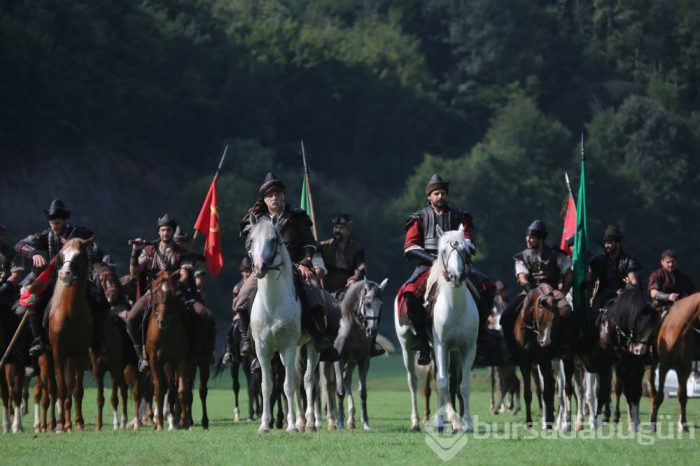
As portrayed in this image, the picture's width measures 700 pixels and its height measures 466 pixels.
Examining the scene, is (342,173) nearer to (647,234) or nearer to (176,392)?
(647,234)

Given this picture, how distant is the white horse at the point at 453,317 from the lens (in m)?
21.2

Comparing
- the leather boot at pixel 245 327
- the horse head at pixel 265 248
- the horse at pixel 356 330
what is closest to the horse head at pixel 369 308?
the horse at pixel 356 330

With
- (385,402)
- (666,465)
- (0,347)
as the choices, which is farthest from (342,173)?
(666,465)

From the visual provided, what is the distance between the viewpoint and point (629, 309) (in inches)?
939

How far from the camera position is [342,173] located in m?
112

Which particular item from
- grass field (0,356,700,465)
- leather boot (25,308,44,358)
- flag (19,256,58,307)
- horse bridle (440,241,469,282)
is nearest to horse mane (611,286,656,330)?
grass field (0,356,700,465)

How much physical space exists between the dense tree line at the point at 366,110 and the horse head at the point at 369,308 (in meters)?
47.5

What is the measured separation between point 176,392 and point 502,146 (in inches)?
3580

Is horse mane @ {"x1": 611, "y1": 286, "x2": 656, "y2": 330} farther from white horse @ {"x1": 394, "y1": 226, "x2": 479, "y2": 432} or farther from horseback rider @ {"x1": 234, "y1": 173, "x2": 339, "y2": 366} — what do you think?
horseback rider @ {"x1": 234, "y1": 173, "x2": 339, "y2": 366}

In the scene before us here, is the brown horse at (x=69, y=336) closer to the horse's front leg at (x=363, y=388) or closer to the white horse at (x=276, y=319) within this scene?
the white horse at (x=276, y=319)

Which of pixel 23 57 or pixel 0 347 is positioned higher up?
pixel 23 57

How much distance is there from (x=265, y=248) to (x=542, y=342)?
12.9ft

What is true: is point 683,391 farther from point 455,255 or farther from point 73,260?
point 73,260

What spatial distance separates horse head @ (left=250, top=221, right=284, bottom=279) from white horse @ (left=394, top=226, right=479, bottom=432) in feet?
5.98
